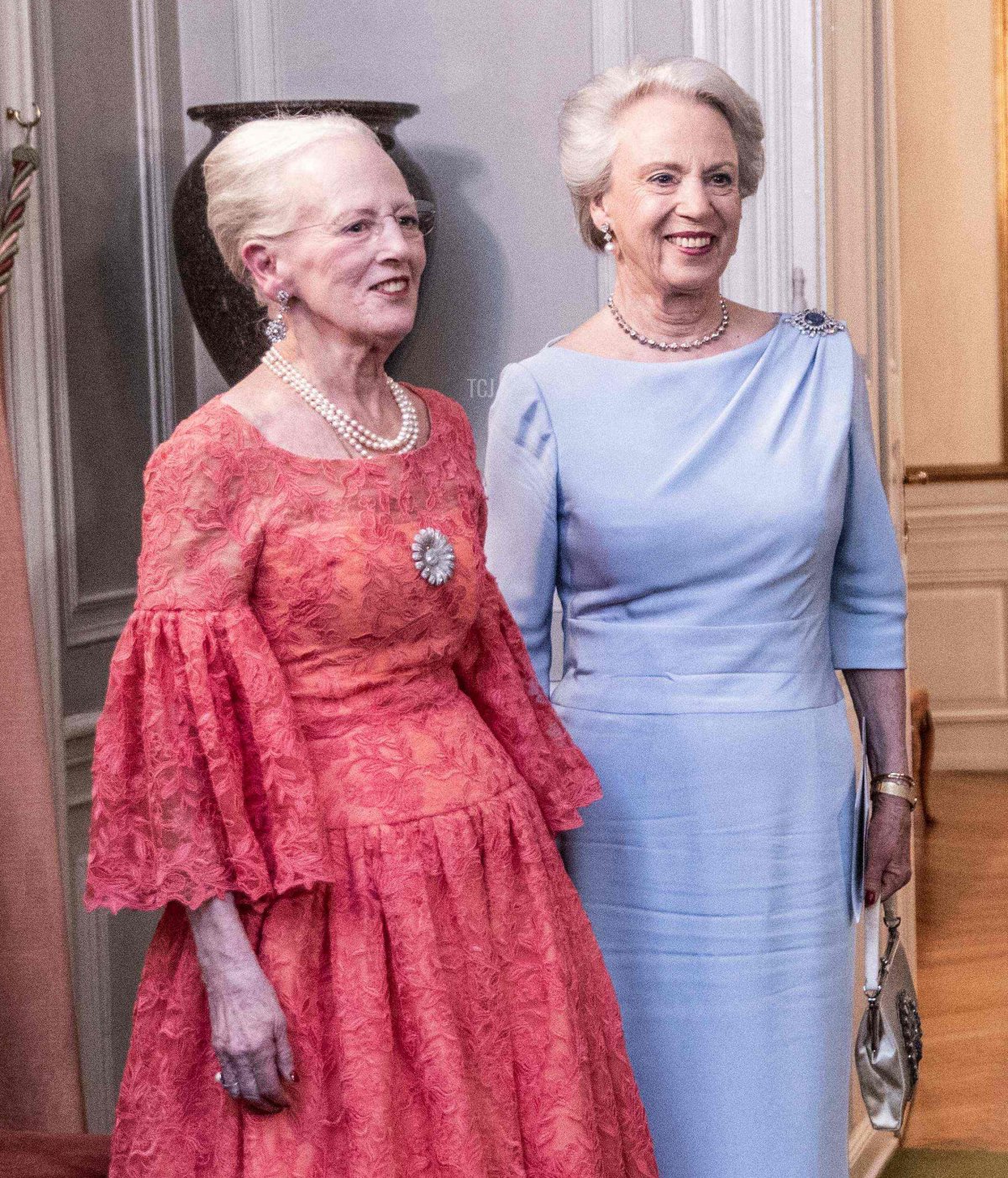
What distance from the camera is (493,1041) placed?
158cm

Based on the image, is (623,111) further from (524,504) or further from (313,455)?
(313,455)

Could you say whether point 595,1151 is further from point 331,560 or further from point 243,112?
point 243,112

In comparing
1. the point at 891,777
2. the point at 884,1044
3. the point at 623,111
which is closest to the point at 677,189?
the point at 623,111

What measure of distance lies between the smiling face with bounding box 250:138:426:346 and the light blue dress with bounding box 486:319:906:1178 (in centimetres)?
49

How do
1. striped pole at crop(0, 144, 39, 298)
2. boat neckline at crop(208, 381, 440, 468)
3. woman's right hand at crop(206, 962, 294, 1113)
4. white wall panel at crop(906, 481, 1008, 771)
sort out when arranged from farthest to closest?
white wall panel at crop(906, 481, 1008, 771) < striped pole at crop(0, 144, 39, 298) < boat neckline at crop(208, 381, 440, 468) < woman's right hand at crop(206, 962, 294, 1113)

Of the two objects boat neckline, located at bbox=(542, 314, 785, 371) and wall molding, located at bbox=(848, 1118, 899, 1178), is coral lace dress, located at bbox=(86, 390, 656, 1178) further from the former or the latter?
wall molding, located at bbox=(848, 1118, 899, 1178)

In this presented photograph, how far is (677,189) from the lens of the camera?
1.95 m

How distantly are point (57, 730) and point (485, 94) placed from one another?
1.62 meters

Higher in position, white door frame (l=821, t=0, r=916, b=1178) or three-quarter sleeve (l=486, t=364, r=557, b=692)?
white door frame (l=821, t=0, r=916, b=1178)

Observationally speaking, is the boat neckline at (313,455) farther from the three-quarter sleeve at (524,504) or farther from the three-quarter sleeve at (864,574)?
the three-quarter sleeve at (864,574)

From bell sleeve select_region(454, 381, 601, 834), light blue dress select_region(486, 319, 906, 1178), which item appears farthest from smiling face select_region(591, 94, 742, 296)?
bell sleeve select_region(454, 381, 601, 834)

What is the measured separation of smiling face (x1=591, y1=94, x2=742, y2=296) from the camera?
6.39 feet

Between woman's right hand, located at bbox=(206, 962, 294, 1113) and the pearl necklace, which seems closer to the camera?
woman's right hand, located at bbox=(206, 962, 294, 1113)

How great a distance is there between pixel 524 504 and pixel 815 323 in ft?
1.49
